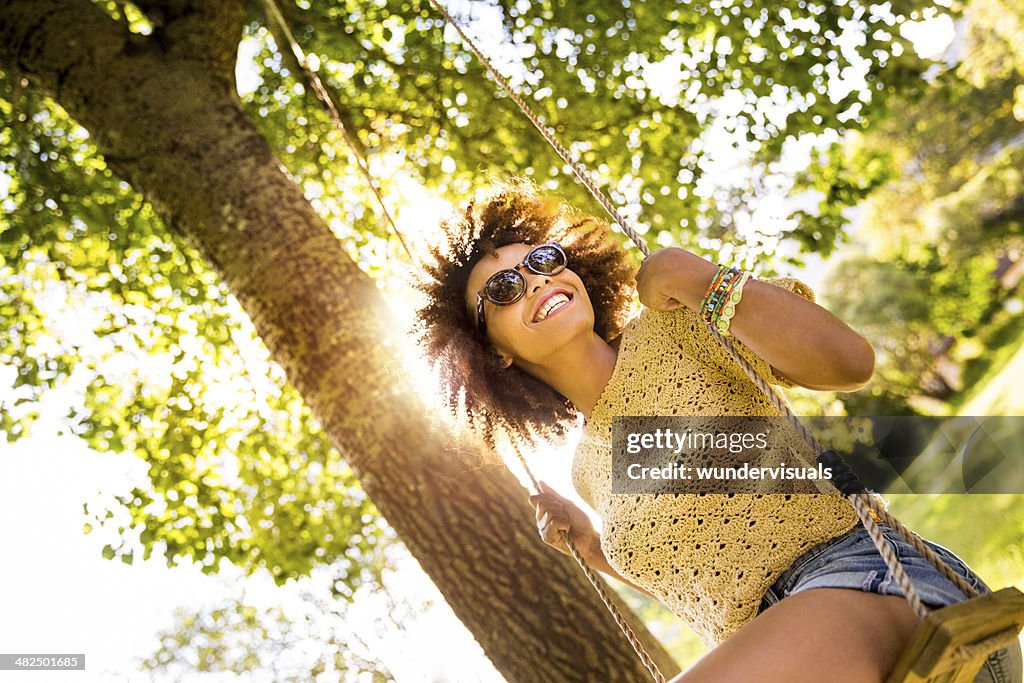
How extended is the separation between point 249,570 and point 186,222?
2620mm

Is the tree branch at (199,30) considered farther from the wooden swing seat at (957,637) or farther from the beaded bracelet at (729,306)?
the wooden swing seat at (957,637)

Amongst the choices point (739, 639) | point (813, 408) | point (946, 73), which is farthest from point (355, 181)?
point (813, 408)

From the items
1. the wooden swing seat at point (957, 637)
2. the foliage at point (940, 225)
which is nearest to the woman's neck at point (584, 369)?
the wooden swing seat at point (957, 637)

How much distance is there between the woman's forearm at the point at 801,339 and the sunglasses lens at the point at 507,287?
1.96 ft

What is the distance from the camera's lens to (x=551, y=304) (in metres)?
2.10

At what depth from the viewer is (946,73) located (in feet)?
13.7

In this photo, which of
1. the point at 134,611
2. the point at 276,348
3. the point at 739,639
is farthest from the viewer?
the point at 134,611

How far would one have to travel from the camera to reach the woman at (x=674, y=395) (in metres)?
1.42

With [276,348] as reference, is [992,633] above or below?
below

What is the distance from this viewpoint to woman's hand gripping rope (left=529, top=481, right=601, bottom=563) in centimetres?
221

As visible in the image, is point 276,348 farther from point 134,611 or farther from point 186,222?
point 134,611

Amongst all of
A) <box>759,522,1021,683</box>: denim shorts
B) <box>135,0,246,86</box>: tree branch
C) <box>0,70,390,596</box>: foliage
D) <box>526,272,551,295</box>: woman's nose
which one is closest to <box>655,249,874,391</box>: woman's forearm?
<box>759,522,1021,683</box>: denim shorts

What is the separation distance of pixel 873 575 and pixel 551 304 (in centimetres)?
98

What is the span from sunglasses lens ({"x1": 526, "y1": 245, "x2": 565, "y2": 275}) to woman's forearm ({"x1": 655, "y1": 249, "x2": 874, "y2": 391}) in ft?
1.86
